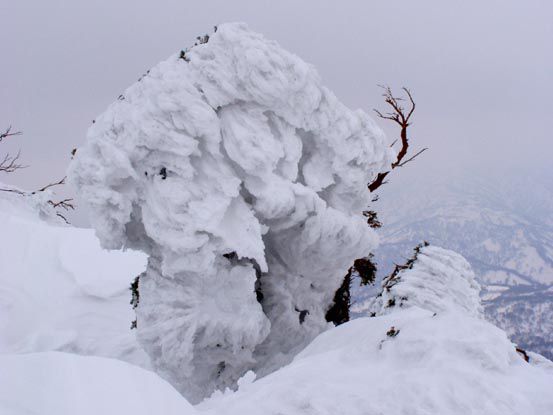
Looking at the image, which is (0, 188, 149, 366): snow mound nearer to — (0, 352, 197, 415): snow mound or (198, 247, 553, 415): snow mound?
(198, 247, 553, 415): snow mound

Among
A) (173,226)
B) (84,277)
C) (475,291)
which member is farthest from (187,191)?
(84,277)

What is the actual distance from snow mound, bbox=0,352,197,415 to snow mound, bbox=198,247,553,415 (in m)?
1.27

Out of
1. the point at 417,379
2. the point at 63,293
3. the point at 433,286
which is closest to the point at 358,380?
the point at 417,379

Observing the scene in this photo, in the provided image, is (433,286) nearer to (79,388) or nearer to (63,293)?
(79,388)

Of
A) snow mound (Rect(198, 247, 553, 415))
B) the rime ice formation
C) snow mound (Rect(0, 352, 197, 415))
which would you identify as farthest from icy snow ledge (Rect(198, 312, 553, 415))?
the rime ice formation

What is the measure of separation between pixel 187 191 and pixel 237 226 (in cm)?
124

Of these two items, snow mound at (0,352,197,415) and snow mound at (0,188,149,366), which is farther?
snow mound at (0,188,149,366)

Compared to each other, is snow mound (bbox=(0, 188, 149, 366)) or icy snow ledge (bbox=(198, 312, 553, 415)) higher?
icy snow ledge (bbox=(198, 312, 553, 415))

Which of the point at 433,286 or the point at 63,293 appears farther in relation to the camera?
the point at 63,293

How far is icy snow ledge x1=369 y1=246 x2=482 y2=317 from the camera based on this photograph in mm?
11469

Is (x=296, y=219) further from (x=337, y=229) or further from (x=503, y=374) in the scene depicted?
(x=503, y=374)

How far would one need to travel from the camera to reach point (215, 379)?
10289 millimetres

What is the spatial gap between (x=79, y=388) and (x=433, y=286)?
10.4 meters

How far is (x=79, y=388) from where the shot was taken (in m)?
3.60
